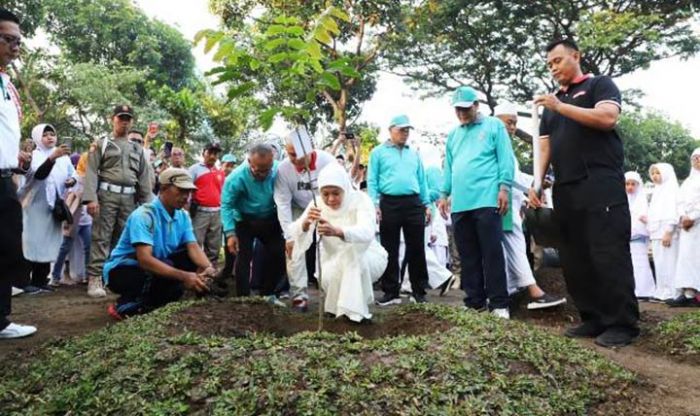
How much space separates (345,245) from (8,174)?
92.2 inches

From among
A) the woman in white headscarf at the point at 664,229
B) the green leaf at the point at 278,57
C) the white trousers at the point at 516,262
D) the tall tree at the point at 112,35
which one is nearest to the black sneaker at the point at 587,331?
the white trousers at the point at 516,262

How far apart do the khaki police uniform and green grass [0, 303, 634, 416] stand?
3.01 meters

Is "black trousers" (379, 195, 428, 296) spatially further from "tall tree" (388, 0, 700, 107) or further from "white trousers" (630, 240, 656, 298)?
"tall tree" (388, 0, 700, 107)

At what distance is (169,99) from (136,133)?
10.0 metres

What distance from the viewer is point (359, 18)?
15414 mm

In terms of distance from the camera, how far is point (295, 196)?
17.0 feet

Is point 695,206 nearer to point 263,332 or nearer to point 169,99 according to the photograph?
point 263,332

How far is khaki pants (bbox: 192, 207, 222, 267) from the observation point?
7.11 metres

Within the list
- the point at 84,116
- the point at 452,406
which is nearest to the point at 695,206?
the point at 452,406

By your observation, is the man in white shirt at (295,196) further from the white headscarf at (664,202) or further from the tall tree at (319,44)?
the white headscarf at (664,202)

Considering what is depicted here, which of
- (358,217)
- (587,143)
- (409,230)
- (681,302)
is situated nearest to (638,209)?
(681,302)

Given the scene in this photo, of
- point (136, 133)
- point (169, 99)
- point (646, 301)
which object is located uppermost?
point (169, 99)

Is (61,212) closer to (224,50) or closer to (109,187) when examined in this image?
(109,187)

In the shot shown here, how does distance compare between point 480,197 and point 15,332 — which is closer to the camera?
point 15,332
